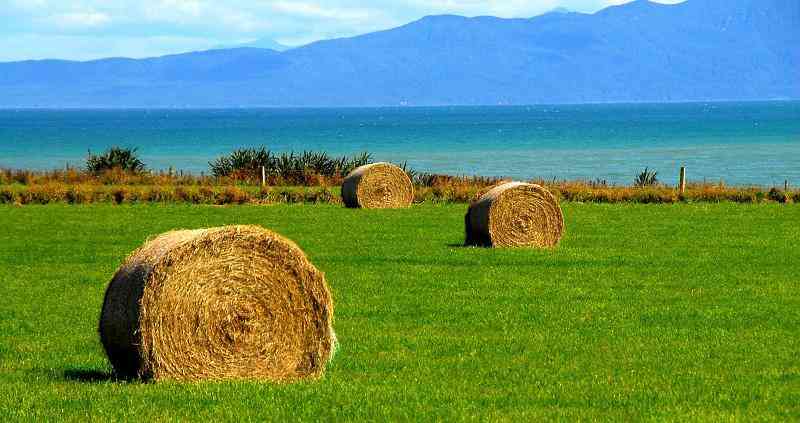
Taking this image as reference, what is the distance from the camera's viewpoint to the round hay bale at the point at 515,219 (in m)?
29.0

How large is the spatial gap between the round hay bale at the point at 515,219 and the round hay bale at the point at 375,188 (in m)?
12.2

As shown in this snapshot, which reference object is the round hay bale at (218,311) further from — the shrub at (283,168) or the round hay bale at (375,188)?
the shrub at (283,168)

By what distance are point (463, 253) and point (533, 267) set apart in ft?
8.57

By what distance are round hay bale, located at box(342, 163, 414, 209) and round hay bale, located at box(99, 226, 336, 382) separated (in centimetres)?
2754


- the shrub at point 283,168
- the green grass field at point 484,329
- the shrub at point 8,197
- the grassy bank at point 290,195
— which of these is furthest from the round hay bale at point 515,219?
the shrub at point 283,168

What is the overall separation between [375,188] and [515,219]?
13262 mm

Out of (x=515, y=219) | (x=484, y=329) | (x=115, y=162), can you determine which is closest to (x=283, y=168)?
(x=115, y=162)

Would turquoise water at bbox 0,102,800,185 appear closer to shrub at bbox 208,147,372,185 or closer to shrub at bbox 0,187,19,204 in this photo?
shrub at bbox 208,147,372,185

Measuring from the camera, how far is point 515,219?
1148 inches

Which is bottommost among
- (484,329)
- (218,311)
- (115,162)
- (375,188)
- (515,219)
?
(484,329)

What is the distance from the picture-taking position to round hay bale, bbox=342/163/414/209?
137ft

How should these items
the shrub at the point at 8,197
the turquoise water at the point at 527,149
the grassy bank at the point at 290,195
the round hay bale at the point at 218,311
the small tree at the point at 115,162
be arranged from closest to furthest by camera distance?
the round hay bale at the point at 218,311 → the shrub at the point at 8,197 → the grassy bank at the point at 290,195 → the small tree at the point at 115,162 → the turquoise water at the point at 527,149

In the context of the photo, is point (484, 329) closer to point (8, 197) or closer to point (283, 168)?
point (8, 197)

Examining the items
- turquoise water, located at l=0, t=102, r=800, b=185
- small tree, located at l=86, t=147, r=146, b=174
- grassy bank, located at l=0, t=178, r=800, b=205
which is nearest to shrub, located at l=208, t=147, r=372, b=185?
small tree, located at l=86, t=147, r=146, b=174
